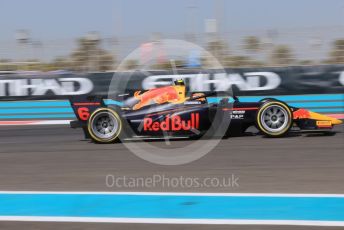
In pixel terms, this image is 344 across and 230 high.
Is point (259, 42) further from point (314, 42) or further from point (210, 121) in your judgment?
point (210, 121)

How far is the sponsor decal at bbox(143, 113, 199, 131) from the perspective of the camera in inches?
293

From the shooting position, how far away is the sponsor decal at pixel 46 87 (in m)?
13.0

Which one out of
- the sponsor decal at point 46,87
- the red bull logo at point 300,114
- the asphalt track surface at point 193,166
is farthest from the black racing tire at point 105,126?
the sponsor decal at point 46,87

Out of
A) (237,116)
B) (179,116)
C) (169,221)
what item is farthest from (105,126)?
(169,221)

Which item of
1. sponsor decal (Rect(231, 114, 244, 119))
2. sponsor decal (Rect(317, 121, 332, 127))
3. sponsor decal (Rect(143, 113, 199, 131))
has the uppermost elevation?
sponsor decal (Rect(231, 114, 244, 119))

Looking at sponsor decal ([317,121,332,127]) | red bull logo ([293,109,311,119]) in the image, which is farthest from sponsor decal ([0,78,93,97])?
sponsor decal ([317,121,332,127])

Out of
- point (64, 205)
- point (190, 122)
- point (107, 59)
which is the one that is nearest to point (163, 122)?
point (190, 122)

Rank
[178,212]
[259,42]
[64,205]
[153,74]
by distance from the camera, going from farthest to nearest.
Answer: [259,42], [153,74], [64,205], [178,212]

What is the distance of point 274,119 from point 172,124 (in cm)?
154

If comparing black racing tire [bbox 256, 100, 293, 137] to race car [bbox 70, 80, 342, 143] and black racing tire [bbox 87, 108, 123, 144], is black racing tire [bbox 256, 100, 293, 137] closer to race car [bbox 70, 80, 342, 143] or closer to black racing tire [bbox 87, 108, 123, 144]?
race car [bbox 70, 80, 342, 143]

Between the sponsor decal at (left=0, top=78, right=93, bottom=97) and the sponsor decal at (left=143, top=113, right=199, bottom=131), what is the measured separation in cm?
577

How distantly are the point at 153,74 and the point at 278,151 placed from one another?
647cm

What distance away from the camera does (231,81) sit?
499 inches

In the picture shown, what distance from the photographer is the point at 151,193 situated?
478cm
